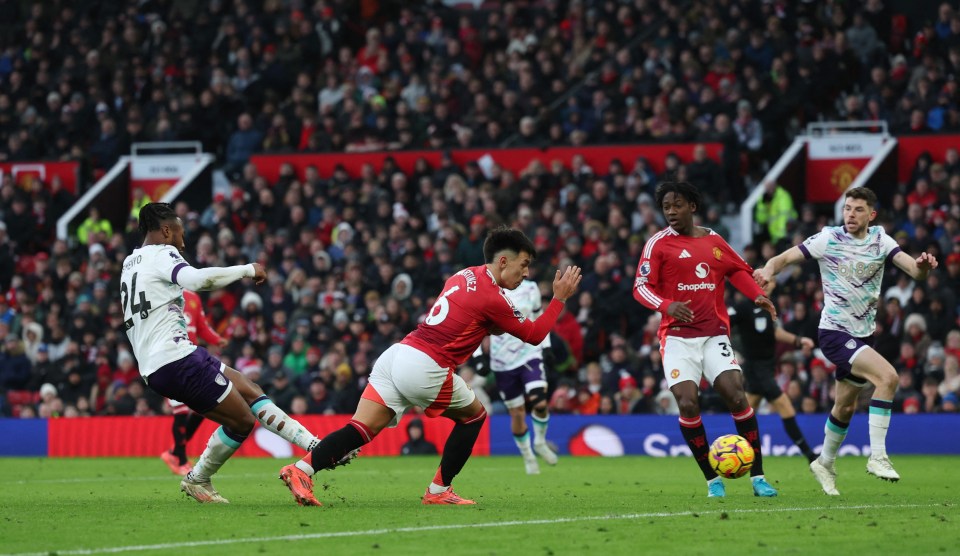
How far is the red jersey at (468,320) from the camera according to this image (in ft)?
36.3

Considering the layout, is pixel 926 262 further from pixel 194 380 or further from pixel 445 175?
pixel 445 175

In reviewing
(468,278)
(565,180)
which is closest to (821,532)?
(468,278)

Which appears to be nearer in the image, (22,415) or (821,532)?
(821,532)

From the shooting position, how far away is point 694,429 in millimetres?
12164

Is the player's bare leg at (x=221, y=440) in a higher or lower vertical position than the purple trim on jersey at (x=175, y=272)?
lower

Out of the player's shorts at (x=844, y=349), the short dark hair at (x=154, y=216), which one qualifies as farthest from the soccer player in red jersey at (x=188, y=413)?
the player's shorts at (x=844, y=349)

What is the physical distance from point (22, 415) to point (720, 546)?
66.7 ft

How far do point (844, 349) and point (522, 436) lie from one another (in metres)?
5.84

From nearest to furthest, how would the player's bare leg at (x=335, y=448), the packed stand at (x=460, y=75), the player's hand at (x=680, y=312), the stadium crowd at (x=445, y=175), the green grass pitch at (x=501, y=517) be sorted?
the green grass pitch at (x=501, y=517)
the player's bare leg at (x=335, y=448)
the player's hand at (x=680, y=312)
the stadium crowd at (x=445, y=175)
the packed stand at (x=460, y=75)

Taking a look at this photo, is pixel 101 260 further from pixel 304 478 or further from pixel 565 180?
pixel 304 478

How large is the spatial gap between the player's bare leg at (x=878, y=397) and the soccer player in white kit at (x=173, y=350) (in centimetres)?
468

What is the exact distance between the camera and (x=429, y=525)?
9.77m

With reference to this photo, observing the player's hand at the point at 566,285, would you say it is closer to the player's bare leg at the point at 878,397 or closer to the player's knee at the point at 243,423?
the player's knee at the point at 243,423

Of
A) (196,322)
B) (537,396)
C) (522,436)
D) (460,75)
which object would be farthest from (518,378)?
(460,75)
